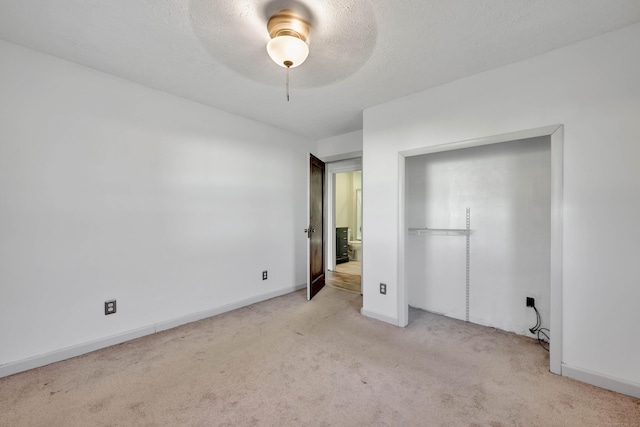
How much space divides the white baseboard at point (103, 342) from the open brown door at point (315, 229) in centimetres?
95

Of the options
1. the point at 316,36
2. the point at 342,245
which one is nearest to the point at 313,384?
the point at 316,36

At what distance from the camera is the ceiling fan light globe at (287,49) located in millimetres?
1665

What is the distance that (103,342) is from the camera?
2402 mm

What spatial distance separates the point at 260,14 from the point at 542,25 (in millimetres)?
1907

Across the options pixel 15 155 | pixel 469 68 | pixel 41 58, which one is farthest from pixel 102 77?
pixel 469 68

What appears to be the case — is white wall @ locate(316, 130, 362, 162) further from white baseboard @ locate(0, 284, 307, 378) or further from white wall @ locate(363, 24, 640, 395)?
white baseboard @ locate(0, 284, 307, 378)

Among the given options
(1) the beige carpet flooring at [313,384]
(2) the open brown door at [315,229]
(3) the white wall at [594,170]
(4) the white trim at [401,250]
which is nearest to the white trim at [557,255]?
(3) the white wall at [594,170]

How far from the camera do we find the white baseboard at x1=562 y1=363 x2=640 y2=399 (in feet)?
5.81

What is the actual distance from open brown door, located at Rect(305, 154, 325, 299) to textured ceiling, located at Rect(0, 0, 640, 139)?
58.6 inches

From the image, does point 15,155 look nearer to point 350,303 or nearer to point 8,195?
point 8,195

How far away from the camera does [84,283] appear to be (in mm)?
2324

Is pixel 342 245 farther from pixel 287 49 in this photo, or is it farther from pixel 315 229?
pixel 287 49

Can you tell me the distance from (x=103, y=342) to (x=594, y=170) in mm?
4274

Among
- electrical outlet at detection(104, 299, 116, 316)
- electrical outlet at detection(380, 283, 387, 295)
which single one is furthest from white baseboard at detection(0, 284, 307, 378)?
electrical outlet at detection(380, 283, 387, 295)
